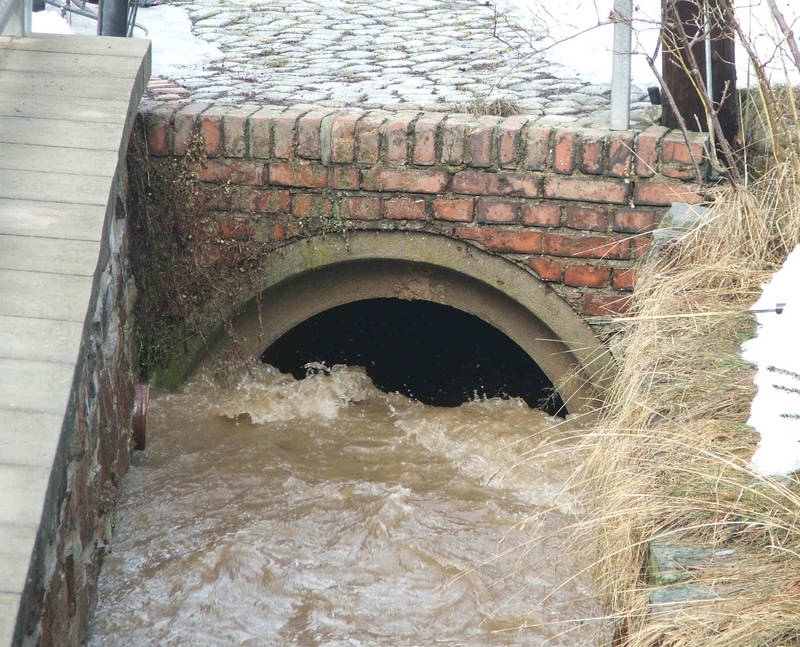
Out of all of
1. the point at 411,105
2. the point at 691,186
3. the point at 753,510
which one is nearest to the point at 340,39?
the point at 411,105

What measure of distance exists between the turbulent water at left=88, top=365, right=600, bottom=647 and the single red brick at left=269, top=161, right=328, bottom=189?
927mm

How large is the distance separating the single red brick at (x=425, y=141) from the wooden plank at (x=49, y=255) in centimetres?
152

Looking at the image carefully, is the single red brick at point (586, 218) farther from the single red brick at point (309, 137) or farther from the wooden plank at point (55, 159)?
the wooden plank at point (55, 159)

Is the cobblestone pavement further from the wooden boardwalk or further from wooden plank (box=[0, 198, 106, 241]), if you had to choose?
wooden plank (box=[0, 198, 106, 241])

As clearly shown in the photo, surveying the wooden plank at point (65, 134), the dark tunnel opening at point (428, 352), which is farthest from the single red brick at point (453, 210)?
the dark tunnel opening at point (428, 352)

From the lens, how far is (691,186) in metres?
3.43

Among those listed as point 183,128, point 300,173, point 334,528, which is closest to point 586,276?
point 300,173

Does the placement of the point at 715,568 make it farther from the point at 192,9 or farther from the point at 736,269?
the point at 192,9

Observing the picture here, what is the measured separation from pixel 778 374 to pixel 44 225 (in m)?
1.81

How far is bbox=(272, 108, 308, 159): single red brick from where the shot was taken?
3.66m

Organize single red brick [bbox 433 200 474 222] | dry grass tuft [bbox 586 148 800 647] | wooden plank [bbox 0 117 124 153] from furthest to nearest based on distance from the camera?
1. single red brick [bbox 433 200 474 222]
2. wooden plank [bbox 0 117 124 153]
3. dry grass tuft [bbox 586 148 800 647]

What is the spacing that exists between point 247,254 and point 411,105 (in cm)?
98

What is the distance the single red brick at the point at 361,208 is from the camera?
3.70 metres

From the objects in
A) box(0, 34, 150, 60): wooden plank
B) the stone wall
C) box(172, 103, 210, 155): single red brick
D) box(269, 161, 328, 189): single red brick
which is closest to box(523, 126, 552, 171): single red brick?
box(269, 161, 328, 189): single red brick
